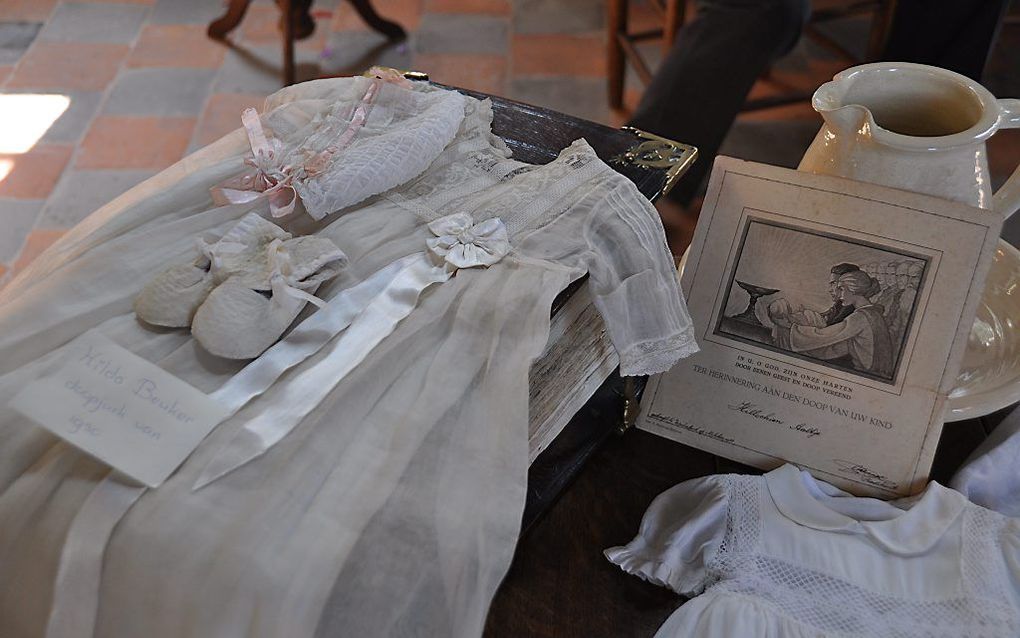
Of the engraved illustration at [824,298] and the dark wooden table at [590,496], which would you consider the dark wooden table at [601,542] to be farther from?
the engraved illustration at [824,298]

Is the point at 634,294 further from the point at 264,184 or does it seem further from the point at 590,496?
the point at 264,184

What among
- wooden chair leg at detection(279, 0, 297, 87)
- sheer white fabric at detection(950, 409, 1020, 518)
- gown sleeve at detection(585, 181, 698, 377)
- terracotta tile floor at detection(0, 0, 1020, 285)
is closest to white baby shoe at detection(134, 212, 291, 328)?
gown sleeve at detection(585, 181, 698, 377)

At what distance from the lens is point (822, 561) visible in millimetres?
676

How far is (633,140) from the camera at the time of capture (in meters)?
0.88

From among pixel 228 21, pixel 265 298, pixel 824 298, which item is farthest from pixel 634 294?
pixel 228 21

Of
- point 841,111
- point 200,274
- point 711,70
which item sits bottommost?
point 711,70

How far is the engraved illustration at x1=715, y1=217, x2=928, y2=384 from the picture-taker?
72cm

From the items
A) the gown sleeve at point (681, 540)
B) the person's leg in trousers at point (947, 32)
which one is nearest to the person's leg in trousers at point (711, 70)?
the person's leg in trousers at point (947, 32)

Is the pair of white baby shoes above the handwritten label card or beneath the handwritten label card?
above

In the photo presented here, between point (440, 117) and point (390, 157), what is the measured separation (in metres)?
0.07

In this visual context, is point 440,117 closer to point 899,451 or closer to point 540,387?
point 540,387

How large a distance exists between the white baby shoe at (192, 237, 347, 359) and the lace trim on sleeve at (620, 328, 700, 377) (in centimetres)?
23

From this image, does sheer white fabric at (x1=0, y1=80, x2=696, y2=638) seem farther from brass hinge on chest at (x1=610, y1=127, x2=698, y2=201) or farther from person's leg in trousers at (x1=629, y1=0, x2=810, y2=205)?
person's leg in trousers at (x1=629, y1=0, x2=810, y2=205)

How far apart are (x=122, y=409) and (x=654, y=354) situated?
384mm
